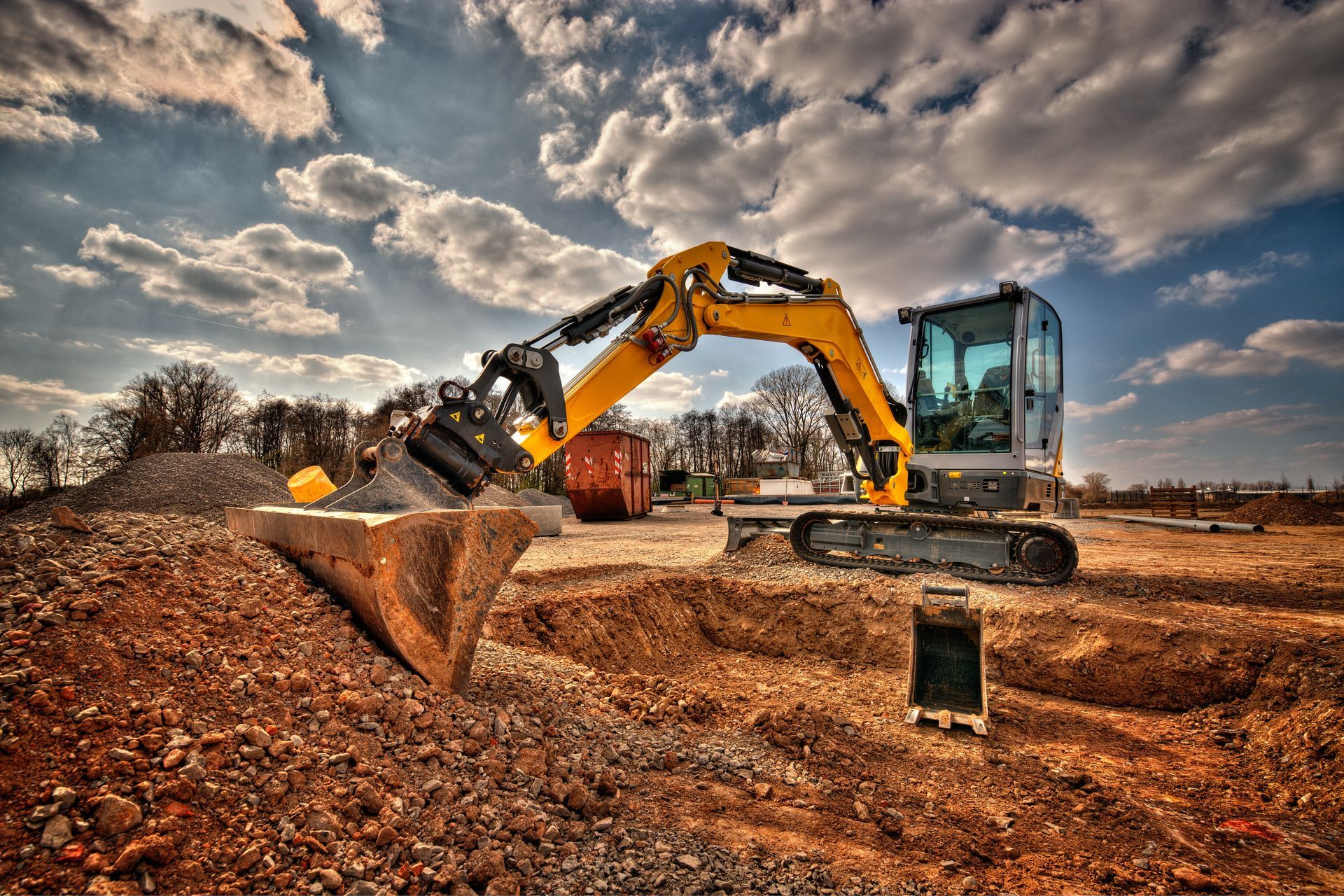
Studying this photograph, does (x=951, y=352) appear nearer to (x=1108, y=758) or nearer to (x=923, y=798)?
(x=1108, y=758)

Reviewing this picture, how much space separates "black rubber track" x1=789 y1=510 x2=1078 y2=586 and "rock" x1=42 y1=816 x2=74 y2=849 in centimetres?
677

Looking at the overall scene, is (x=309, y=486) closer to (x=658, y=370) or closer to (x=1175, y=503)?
(x=658, y=370)

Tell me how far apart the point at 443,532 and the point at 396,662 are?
2.16 ft

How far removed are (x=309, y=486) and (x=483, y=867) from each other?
3382 millimetres

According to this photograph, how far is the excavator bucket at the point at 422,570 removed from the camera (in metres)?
2.50

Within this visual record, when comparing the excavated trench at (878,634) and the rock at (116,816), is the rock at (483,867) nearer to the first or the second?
the rock at (116,816)

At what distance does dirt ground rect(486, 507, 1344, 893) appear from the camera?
2545mm

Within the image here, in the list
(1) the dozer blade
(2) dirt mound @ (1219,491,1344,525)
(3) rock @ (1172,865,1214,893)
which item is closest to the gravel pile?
(1) the dozer blade

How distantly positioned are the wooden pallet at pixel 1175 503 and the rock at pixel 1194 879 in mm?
23121

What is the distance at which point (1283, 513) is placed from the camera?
19.2 metres

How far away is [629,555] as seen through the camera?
31.2 feet

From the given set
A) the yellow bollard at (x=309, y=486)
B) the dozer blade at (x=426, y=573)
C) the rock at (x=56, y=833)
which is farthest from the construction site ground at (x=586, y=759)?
the yellow bollard at (x=309, y=486)

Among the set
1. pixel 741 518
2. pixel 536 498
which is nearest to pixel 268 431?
pixel 536 498

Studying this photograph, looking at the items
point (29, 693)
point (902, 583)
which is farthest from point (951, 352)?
point (29, 693)
